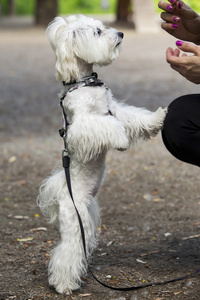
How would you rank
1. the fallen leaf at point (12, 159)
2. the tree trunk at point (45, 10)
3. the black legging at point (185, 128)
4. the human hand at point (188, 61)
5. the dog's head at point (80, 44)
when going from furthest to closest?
the tree trunk at point (45, 10) < the fallen leaf at point (12, 159) < the black legging at point (185, 128) < the human hand at point (188, 61) < the dog's head at point (80, 44)

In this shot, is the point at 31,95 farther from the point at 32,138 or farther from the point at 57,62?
the point at 57,62

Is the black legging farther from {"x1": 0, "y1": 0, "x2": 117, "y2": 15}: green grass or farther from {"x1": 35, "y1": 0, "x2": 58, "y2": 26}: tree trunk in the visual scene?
{"x1": 0, "y1": 0, "x2": 117, "y2": 15}: green grass

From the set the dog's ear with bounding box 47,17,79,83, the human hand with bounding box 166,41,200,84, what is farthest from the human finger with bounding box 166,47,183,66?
the dog's ear with bounding box 47,17,79,83

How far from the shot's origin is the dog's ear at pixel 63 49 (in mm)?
3119

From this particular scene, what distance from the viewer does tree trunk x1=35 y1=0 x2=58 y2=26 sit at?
2198 cm

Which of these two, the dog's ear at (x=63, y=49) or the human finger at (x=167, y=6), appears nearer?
the dog's ear at (x=63, y=49)

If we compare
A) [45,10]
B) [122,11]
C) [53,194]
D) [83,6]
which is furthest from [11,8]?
[53,194]

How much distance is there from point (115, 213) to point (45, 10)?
18.7 m

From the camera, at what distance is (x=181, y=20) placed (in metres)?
3.57

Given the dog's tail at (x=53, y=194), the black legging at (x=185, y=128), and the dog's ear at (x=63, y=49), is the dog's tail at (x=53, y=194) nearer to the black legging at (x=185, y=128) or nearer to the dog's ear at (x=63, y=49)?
the dog's ear at (x=63, y=49)

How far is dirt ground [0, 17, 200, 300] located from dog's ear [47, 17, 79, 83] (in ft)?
4.15

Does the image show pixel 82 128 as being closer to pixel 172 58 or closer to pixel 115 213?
pixel 172 58

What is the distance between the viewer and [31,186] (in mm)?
5777

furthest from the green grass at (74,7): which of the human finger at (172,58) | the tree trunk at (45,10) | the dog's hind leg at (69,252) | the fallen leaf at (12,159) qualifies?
the dog's hind leg at (69,252)
